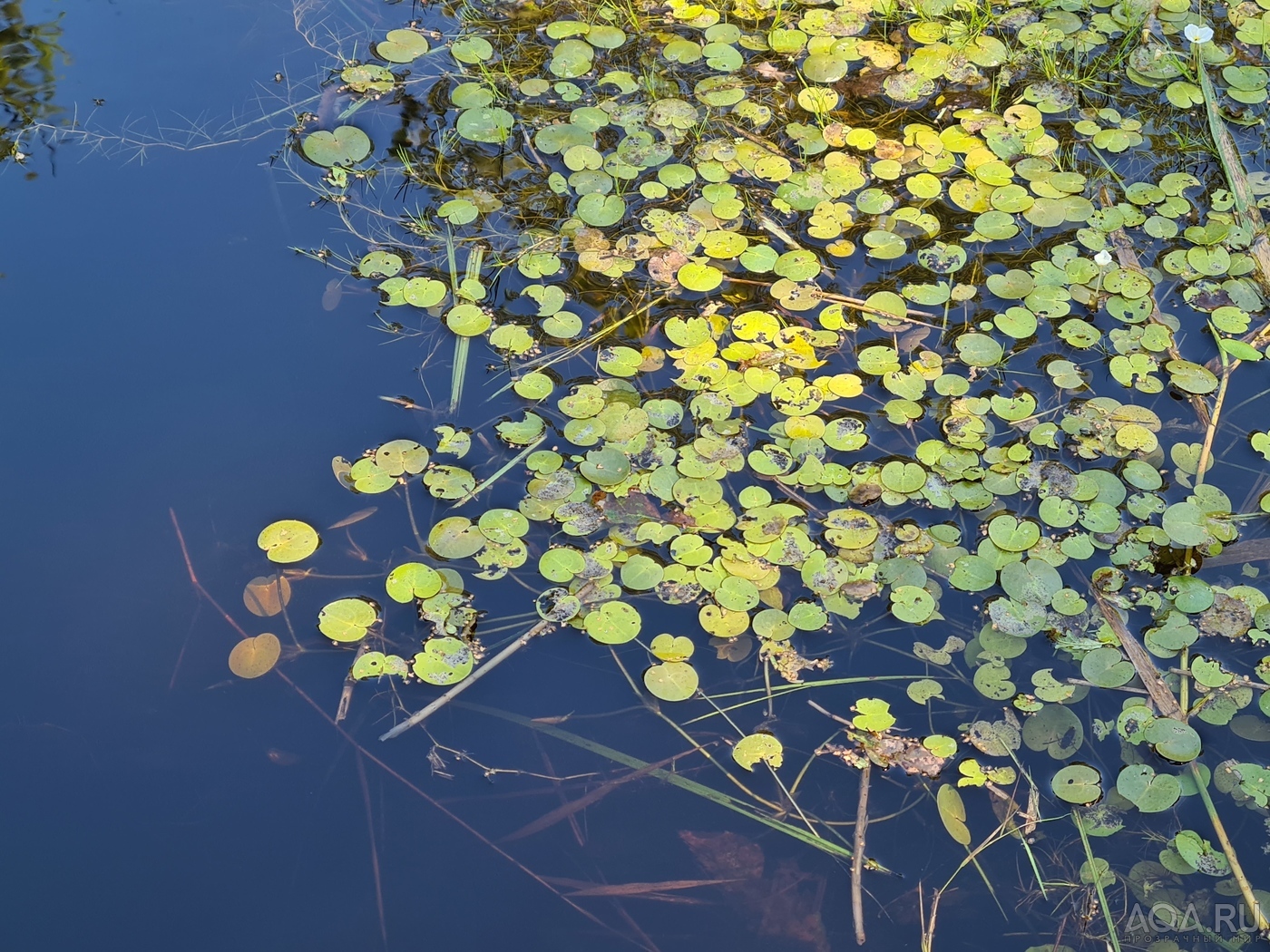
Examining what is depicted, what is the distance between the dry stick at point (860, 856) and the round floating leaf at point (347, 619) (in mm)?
1240

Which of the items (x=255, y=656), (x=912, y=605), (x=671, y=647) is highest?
(x=912, y=605)

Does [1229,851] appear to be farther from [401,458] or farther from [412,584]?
[401,458]

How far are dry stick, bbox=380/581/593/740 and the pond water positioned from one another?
0.04 m

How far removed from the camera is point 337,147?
3.32 metres

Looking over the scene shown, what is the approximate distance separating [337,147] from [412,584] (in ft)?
6.19

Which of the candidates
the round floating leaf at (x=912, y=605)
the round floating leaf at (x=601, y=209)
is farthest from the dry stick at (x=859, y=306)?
the round floating leaf at (x=912, y=605)

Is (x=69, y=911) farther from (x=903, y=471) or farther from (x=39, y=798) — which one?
(x=903, y=471)

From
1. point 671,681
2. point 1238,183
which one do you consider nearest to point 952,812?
point 671,681

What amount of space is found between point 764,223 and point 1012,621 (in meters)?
1.57

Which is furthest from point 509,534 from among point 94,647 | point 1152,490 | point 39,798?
point 1152,490

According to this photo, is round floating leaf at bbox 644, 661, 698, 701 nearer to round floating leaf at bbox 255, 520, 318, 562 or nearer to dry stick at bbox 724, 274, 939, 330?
round floating leaf at bbox 255, 520, 318, 562

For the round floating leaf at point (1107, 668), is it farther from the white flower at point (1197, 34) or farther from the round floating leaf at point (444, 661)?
the white flower at point (1197, 34)

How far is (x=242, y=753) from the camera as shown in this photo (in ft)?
6.88

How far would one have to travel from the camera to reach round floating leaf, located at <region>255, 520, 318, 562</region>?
7.75ft
